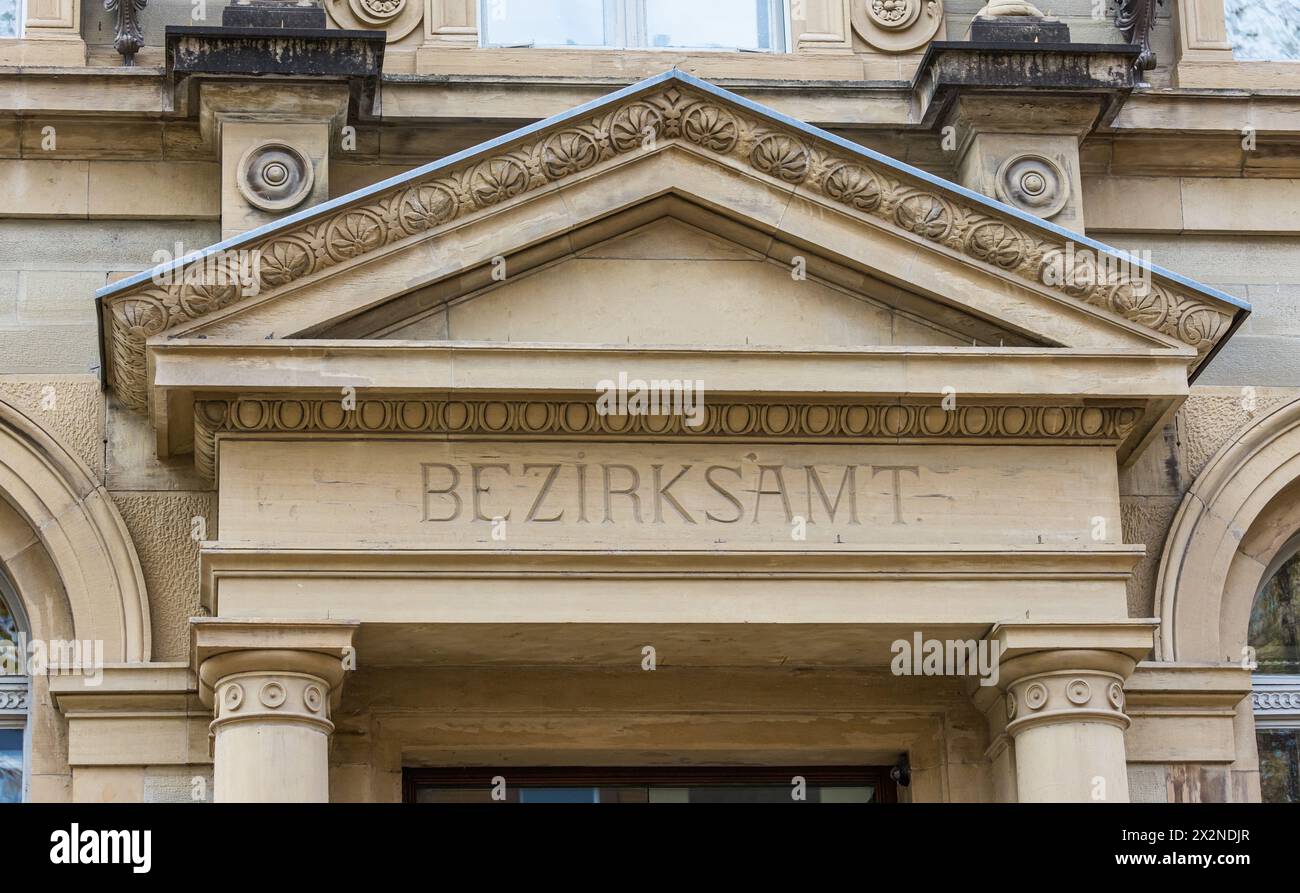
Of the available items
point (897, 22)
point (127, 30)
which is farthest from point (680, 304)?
point (127, 30)

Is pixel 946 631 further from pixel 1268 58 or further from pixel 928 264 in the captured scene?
pixel 1268 58

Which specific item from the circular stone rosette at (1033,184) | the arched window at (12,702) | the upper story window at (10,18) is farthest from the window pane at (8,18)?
the circular stone rosette at (1033,184)

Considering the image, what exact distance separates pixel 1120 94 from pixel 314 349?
4915 mm

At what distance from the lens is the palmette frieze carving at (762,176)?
497 inches

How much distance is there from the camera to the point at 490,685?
43.2 feet

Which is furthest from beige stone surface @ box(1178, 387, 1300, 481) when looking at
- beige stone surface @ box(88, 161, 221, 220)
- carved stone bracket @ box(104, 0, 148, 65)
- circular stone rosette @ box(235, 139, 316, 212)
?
carved stone bracket @ box(104, 0, 148, 65)

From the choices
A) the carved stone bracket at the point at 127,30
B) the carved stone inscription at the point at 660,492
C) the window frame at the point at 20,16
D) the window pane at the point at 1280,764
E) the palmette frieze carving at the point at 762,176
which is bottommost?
the window pane at the point at 1280,764

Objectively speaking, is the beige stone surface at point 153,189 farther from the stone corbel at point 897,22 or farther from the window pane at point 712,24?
the stone corbel at point 897,22

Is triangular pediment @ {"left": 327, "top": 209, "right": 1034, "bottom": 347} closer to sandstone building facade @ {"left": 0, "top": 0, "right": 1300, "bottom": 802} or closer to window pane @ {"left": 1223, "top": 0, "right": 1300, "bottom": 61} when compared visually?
sandstone building facade @ {"left": 0, "top": 0, "right": 1300, "bottom": 802}

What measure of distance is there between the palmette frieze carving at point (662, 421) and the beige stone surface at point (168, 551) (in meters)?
0.55

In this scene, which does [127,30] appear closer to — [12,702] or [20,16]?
[20,16]

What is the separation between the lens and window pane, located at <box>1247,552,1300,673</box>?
46.8 ft

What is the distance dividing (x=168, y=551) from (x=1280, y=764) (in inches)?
245
